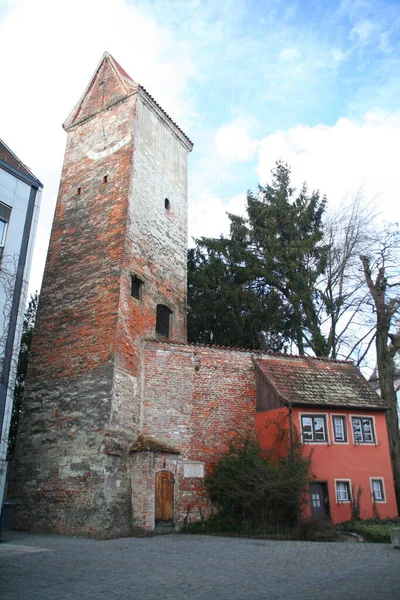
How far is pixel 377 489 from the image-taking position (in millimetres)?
16391

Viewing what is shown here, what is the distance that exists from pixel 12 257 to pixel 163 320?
7475 millimetres

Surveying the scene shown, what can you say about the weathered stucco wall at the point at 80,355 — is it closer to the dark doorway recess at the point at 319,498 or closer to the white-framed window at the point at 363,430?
the dark doorway recess at the point at 319,498

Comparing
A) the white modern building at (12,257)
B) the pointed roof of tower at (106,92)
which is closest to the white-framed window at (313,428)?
the white modern building at (12,257)

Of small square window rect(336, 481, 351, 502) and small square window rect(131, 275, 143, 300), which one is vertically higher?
small square window rect(131, 275, 143, 300)

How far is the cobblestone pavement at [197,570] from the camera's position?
21.2ft

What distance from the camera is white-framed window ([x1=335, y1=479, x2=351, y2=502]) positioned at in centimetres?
1559

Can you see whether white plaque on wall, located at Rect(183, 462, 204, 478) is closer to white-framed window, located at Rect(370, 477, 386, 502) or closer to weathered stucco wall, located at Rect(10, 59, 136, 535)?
weathered stucco wall, located at Rect(10, 59, 136, 535)

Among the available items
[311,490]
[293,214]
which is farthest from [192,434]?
[293,214]

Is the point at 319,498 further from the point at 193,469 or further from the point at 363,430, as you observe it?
the point at 193,469

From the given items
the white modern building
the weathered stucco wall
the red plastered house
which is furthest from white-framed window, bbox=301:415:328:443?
the white modern building

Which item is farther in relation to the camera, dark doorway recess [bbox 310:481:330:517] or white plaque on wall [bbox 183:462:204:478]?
white plaque on wall [bbox 183:462:204:478]

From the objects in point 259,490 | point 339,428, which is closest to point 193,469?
point 259,490

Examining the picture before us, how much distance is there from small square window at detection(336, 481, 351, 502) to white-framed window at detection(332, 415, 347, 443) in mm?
1353

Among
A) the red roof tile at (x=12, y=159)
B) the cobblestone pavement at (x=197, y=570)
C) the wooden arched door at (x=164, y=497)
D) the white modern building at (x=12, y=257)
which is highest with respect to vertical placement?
the red roof tile at (x=12, y=159)
